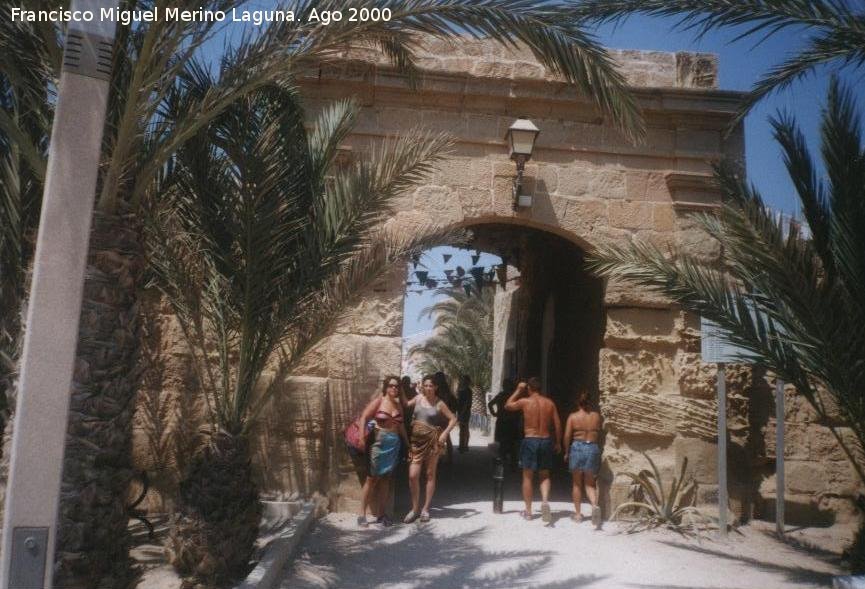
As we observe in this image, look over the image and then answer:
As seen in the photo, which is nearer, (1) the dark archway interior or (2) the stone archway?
(2) the stone archway

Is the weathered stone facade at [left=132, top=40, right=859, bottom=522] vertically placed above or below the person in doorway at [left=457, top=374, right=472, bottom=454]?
above

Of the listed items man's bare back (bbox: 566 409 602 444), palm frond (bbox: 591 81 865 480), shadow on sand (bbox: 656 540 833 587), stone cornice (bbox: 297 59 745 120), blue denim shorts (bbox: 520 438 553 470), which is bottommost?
shadow on sand (bbox: 656 540 833 587)

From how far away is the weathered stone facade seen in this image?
6.71m

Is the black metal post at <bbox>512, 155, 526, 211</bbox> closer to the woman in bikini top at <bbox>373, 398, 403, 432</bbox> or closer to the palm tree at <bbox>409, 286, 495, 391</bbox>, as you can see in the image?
the woman in bikini top at <bbox>373, 398, 403, 432</bbox>

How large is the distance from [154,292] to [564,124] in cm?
414

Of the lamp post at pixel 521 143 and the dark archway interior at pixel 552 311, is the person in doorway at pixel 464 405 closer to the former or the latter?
the dark archway interior at pixel 552 311

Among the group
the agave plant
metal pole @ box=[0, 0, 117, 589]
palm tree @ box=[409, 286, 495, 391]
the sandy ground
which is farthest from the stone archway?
palm tree @ box=[409, 286, 495, 391]

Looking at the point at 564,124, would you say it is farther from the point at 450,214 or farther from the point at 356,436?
the point at 356,436

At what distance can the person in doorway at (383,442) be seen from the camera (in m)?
6.06

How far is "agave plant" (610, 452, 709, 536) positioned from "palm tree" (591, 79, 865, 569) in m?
1.65

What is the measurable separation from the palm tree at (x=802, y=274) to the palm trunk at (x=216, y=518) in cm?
300

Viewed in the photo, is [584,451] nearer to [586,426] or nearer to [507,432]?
[586,426]

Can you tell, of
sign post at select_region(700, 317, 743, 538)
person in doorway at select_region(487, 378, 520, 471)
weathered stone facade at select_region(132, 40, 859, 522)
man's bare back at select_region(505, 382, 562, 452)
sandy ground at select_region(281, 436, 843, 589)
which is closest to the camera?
sandy ground at select_region(281, 436, 843, 589)

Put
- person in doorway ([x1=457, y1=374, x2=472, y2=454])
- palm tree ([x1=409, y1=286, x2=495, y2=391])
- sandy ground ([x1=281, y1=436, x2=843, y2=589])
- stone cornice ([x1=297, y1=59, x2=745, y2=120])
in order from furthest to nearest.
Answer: palm tree ([x1=409, y1=286, x2=495, y2=391]), person in doorway ([x1=457, y1=374, x2=472, y2=454]), stone cornice ([x1=297, y1=59, x2=745, y2=120]), sandy ground ([x1=281, y1=436, x2=843, y2=589])
